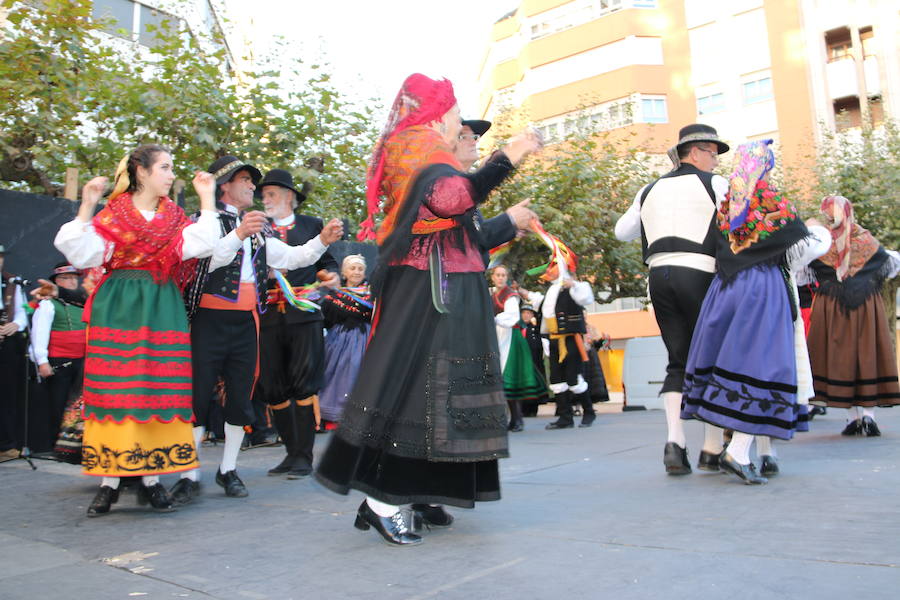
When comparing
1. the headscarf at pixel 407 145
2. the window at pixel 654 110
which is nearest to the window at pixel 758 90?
the window at pixel 654 110

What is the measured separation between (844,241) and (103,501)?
235 inches

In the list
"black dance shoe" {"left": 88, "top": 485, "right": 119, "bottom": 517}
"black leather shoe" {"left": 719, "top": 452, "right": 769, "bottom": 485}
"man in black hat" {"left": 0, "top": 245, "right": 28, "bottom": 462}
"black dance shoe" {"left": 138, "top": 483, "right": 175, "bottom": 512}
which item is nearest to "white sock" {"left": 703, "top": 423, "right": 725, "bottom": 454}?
"black leather shoe" {"left": 719, "top": 452, "right": 769, "bottom": 485}

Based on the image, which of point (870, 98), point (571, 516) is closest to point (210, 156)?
point (571, 516)

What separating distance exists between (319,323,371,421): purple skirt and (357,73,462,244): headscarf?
5468 mm

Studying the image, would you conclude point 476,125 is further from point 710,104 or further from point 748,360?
point 710,104

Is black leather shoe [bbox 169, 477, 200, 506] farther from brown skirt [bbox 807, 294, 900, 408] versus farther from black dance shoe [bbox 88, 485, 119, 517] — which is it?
brown skirt [bbox 807, 294, 900, 408]

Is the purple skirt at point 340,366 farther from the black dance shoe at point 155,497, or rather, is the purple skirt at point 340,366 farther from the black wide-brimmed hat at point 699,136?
the black wide-brimmed hat at point 699,136

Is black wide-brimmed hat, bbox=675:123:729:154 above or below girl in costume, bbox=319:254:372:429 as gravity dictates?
above

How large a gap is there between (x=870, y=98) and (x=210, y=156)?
89.7 feet

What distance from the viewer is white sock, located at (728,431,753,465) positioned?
4.27 metres

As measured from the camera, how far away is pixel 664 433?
764 cm

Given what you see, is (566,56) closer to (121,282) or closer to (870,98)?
(870,98)

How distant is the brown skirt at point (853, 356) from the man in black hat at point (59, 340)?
21.5ft

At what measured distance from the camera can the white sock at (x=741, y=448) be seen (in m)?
4.27
